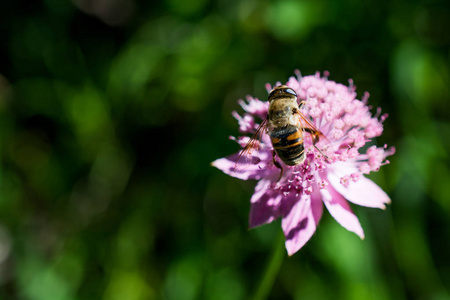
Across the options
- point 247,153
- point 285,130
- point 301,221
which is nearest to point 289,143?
point 285,130

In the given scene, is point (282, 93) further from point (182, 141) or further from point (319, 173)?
point (182, 141)

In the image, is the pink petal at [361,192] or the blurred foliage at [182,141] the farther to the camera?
the blurred foliage at [182,141]

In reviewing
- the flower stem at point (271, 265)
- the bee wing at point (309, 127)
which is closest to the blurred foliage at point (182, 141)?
the flower stem at point (271, 265)

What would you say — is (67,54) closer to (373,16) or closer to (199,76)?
(199,76)

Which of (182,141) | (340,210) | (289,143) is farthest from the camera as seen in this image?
(182,141)

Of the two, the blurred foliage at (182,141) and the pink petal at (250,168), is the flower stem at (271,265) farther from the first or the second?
the blurred foliage at (182,141)

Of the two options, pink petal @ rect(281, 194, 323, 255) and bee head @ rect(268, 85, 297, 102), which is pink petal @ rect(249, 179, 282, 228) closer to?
pink petal @ rect(281, 194, 323, 255)

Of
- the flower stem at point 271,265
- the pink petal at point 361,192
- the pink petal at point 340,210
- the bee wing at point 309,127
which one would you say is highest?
the bee wing at point 309,127
